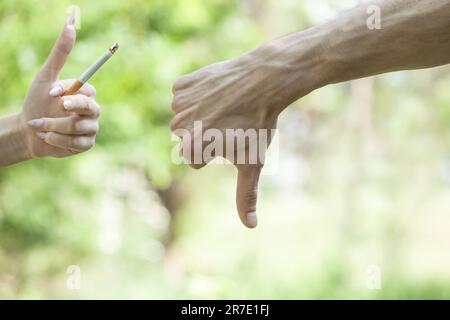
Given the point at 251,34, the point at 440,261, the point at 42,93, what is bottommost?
the point at 42,93

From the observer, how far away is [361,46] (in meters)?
0.97

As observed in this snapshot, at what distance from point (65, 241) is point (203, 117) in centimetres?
361

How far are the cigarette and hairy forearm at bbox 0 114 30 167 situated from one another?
0.24 meters

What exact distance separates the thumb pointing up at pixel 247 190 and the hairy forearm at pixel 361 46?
11cm

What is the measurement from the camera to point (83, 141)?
128cm

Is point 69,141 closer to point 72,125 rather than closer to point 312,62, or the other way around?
point 72,125

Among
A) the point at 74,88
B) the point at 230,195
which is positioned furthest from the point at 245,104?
the point at 230,195

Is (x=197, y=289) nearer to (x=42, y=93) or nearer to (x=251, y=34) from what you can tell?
(x=251, y=34)

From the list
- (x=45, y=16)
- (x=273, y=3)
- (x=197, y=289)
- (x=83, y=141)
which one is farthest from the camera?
(x=273, y=3)

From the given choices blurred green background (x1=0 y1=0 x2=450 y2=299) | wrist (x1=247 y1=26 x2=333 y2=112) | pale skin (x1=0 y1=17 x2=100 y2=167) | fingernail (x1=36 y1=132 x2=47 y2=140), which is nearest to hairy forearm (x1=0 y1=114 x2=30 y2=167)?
pale skin (x1=0 y1=17 x2=100 y2=167)

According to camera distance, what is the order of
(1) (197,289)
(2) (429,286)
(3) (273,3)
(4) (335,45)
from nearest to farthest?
(4) (335,45) → (1) (197,289) → (2) (429,286) → (3) (273,3)

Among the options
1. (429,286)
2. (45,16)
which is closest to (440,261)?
(429,286)

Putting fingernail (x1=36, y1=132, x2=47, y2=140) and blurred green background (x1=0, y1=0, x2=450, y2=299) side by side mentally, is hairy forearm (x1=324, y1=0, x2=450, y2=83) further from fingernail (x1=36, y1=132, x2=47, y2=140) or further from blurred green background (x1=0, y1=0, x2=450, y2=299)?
blurred green background (x1=0, y1=0, x2=450, y2=299)

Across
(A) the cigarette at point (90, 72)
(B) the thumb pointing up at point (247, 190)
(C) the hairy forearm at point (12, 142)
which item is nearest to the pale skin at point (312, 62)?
(B) the thumb pointing up at point (247, 190)
